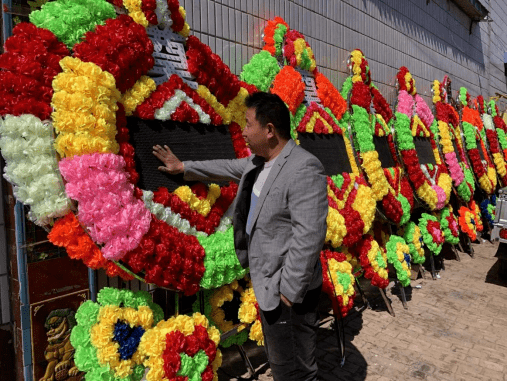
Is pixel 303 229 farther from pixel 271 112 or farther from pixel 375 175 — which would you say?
pixel 375 175

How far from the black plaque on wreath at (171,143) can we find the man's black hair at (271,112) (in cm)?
65

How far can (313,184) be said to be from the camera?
223cm

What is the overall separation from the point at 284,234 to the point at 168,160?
914mm

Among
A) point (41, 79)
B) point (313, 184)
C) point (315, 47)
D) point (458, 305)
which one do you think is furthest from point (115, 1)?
point (458, 305)

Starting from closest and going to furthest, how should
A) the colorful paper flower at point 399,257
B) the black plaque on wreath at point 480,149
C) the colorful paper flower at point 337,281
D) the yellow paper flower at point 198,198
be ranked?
the yellow paper flower at point 198,198 → the colorful paper flower at point 337,281 → the colorful paper flower at point 399,257 → the black plaque on wreath at point 480,149

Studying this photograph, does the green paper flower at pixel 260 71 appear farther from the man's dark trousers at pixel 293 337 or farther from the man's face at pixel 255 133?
the man's dark trousers at pixel 293 337

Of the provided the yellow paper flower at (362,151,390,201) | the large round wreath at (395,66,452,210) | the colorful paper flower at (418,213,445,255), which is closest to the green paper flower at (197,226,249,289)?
the yellow paper flower at (362,151,390,201)

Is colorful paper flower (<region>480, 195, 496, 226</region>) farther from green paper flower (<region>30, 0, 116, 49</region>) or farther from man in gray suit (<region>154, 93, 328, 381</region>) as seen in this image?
green paper flower (<region>30, 0, 116, 49</region>)

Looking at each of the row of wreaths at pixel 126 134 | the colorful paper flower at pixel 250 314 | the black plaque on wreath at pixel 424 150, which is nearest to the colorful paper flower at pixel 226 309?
the colorful paper flower at pixel 250 314

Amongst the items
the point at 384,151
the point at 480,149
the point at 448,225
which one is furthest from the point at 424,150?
the point at 480,149

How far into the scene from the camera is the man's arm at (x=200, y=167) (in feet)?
9.00

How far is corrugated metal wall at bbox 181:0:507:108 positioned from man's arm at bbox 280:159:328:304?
6.53 ft

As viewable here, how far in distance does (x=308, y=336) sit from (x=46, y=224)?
5.00ft

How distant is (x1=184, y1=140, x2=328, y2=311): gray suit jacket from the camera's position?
218 centimetres
